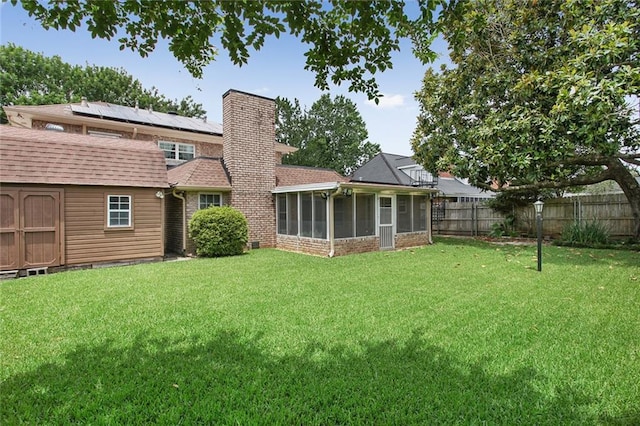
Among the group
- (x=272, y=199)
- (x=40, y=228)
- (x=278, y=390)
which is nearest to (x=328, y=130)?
(x=272, y=199)

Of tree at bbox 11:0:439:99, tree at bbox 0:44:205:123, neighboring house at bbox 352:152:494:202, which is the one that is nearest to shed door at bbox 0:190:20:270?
tree at bbox 11:0:439:99

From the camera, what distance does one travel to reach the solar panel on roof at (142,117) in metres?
17.1

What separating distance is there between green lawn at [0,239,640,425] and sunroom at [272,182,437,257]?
171 inches

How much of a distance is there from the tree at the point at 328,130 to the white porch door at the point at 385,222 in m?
23.2

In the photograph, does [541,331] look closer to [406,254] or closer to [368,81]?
[368,81]

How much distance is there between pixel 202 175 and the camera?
12148 millimetres

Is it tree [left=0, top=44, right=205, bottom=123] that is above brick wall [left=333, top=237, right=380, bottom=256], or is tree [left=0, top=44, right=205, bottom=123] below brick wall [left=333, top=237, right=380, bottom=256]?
above

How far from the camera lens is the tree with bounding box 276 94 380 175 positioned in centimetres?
3578

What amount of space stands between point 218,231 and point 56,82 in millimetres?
29648

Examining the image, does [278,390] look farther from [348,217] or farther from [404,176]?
[404,176]

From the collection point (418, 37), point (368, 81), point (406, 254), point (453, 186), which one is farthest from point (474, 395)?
point (453, 186)

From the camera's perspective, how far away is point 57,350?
12.1ft

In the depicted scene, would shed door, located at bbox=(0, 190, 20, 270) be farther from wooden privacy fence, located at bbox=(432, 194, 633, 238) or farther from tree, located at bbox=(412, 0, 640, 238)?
wooden privacy fence, located at bbox=(432, 194, 633, 238)

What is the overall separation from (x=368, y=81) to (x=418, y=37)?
681mm
